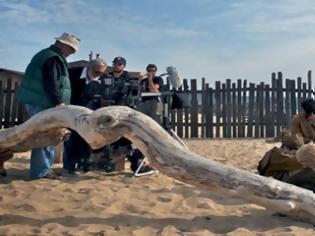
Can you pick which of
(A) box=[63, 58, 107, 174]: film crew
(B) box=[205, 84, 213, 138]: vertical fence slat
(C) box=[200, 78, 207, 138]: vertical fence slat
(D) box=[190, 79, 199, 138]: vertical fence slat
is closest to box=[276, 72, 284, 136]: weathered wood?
(B) box=[205, 84, 213, 138]: vertical fence slat

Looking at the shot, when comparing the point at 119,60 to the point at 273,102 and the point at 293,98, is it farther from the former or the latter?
the point at 293,98

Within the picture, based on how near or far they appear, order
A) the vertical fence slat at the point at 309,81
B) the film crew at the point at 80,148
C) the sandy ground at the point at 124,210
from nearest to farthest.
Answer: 1. the sandy ground at the point at 124,210
2. the film crew at the point at 80,148
3. the vertical fence slat at the point at 309,81

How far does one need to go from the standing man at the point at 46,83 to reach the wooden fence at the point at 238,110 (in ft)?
26.8

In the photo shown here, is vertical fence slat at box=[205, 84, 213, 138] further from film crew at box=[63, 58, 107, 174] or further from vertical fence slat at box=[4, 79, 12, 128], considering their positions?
film crew at box=[63, 58, 107, 174]

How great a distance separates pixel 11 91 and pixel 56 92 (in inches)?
315

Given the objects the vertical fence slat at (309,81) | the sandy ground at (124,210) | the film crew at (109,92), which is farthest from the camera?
the vertical fence slat at (309,81)

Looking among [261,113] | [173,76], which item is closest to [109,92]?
[173,76]

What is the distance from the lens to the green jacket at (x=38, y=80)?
5578mm

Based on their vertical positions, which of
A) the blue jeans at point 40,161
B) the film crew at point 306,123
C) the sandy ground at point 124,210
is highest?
the film crew at point 306,123

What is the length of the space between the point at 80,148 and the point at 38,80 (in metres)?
1.14

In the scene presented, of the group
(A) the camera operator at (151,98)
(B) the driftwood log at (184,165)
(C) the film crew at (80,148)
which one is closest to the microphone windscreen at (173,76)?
(A) the camera operator at (151,98)

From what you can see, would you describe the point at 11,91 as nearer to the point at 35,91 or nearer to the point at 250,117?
the point at 250,117

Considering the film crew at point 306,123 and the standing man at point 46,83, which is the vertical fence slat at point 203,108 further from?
the standing man at point 46,83

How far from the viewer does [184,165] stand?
3.92 m
